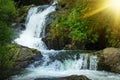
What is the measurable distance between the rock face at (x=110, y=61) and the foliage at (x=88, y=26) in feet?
6.45

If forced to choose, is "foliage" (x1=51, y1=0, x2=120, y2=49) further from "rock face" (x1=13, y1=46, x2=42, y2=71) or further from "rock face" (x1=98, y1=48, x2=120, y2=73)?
"rock face" (x1=13, y1=46, x2=42, y2=71)

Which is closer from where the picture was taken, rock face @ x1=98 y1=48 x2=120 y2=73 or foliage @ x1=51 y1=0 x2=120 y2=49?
rock face @ x1=98 y1=48 x2=120 y2=73

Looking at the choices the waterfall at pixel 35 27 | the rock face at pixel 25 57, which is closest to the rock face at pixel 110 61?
the rock face at pixel 25 57

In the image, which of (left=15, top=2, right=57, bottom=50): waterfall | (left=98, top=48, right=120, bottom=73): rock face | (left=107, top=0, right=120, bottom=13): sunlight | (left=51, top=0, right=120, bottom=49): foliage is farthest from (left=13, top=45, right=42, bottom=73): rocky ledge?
(left=107, top=0, right=120, bottom=13): sunlight

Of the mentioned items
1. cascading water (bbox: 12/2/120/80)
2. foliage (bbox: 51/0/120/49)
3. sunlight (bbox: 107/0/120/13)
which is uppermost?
sunlight (bbox: 107/0/120/13)

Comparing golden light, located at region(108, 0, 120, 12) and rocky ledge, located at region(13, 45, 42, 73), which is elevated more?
golden light, located at region(108, 0, 120, 12)

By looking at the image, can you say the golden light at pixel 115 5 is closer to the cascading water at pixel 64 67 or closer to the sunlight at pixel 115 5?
the sunlight at pixel 115 5

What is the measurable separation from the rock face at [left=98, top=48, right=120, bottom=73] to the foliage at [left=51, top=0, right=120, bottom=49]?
1965 mm

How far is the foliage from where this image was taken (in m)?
18.6

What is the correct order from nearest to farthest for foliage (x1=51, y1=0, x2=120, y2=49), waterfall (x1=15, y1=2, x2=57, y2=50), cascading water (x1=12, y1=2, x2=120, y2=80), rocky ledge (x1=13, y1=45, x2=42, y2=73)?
cascading water (x1=12, y1=2, x2=120, y2=80) → rocky ledge (x1=13, y1=45, x2=42, y2=73) → foliage (x1=51, y1=0, x2=120, y2=49) → waterfall (x1=15, y1=2, x2=57, y2=50)

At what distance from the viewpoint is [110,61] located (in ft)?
51.9

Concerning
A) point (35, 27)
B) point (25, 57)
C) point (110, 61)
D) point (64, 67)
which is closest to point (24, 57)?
point (25, 57)

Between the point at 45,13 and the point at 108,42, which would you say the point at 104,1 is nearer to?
the point at 108,42

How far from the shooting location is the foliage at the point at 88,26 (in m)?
18.6
